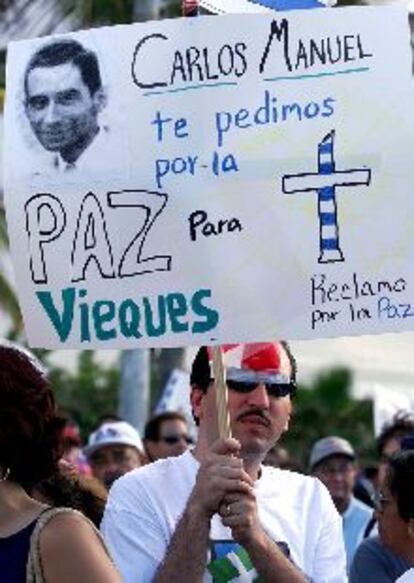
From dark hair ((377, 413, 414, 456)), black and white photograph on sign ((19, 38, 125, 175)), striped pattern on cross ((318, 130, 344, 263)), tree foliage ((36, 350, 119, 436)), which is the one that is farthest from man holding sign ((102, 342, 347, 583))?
tree foliage ((36, 350, 119, 436))

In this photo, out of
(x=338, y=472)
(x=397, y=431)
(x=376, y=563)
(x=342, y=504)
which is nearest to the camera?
(x=376, y=563)

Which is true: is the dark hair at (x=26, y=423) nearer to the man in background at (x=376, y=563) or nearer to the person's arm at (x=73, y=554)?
the person's arm at (x=73, y=554)

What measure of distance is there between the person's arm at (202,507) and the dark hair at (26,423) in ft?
2.43

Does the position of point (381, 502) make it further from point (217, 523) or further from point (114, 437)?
point (114, 437)

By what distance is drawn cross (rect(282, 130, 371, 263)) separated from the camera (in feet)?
18.2

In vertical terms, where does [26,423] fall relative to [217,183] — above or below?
below

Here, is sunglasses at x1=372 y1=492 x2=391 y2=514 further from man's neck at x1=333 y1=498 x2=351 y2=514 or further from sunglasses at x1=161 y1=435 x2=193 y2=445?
sunglasses at x1=161 y1=435 x2=193 y2=445

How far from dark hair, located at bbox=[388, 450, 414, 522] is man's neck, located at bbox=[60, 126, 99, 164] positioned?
1518 millimetres

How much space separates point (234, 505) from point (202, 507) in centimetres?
8

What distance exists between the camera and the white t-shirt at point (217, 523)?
5.71 meters

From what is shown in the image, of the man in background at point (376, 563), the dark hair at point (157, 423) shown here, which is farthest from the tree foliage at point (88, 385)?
the man in background at point (376, 563)

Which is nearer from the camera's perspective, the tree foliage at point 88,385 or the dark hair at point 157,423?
the dark hair at point 157,423

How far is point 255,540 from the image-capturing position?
5.48m

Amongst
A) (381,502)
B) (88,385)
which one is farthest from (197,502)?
(88,385)
